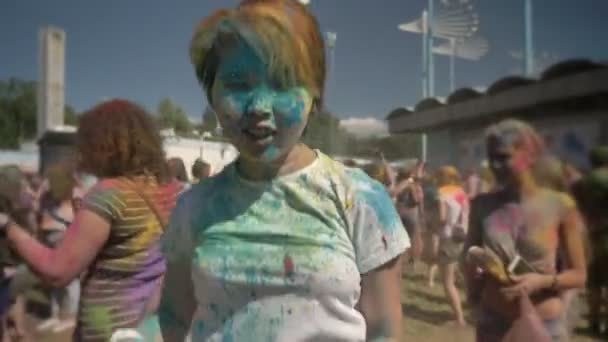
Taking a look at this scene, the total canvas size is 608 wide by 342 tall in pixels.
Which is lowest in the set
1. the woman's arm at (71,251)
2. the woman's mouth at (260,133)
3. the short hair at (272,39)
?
the woman's arm at (71,251)

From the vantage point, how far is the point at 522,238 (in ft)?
7.10

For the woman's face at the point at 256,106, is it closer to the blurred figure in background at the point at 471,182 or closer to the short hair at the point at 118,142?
the short hair at the point at 118,142

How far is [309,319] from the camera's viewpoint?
0.99 metres

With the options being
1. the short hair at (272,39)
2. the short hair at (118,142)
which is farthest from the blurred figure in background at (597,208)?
the short hair at (272,39)

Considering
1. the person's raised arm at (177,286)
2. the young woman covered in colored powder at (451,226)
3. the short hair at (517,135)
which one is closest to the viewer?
the person's raised arm at (177,286)

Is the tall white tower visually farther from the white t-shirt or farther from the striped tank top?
the white t-shirt

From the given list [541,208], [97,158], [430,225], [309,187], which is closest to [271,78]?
[309,187]

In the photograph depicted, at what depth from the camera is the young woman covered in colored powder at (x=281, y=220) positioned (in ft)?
3.26

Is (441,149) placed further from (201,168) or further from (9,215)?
(9,215)

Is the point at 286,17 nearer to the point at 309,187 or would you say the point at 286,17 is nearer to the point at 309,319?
the point at 309,187

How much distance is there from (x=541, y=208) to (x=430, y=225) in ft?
12.1

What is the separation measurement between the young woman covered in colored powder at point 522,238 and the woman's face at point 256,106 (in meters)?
1.40

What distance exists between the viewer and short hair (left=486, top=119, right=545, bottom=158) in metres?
2.20

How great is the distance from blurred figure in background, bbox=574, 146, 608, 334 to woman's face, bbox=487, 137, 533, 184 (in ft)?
6.03
